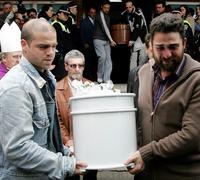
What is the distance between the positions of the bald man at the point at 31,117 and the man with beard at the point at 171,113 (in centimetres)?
49

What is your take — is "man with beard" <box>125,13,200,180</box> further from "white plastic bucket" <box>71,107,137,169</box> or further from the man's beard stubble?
"white plastic bucket" <box>71,107,137,169</box>

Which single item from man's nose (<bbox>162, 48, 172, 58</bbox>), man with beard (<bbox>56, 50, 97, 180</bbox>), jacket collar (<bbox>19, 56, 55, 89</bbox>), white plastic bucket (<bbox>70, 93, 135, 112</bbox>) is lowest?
man with beard (<bbox>56, 50, 97, 180</bbox>)

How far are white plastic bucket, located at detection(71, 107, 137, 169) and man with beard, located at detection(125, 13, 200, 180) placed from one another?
100 millimetres

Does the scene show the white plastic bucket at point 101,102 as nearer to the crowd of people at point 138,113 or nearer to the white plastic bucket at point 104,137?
the white plastic bucket at point 104,137

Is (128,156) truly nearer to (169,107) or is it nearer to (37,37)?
(169,107)

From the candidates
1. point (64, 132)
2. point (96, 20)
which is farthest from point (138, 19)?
point (64, 132)

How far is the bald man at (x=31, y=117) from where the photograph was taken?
10.2 ft

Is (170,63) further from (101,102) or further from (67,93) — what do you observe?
(67,93)

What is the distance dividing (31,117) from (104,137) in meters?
0.45

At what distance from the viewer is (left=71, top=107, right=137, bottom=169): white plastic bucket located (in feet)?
10.8

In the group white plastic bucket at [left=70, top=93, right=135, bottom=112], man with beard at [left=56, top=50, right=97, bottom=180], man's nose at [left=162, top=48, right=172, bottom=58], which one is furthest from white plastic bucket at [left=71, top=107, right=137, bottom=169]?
Result: man with beard at [left=56, top=50, right=97, bottom=180]

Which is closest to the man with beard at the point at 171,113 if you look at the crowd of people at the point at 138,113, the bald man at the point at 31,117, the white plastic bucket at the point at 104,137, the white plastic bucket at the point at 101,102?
the crowd of people at the point at 138,113

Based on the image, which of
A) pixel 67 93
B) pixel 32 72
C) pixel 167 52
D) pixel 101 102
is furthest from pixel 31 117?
pixel 67 93

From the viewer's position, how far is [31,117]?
314 cm
